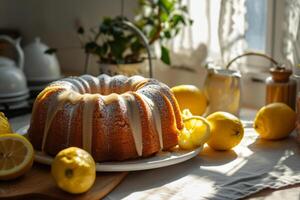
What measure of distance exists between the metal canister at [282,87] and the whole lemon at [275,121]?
104mm

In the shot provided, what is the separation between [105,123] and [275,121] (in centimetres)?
41

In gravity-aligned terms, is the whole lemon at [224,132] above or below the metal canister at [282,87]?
below

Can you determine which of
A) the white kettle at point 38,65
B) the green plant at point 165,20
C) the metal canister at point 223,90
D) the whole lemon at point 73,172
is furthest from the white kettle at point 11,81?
the whole lemon at point 73,172

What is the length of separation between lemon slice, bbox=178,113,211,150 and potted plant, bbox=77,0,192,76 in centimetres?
51

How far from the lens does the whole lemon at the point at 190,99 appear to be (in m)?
1.33

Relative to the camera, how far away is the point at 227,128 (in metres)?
1.13

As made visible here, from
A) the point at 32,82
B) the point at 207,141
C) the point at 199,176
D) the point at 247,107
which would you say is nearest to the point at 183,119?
the point at 207,141

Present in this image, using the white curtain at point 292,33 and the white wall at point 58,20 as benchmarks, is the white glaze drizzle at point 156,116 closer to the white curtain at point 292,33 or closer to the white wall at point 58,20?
the white curtain at point 292,33

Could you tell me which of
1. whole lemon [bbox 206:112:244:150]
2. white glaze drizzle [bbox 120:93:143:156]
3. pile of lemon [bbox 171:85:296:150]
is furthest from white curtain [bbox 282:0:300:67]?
white glaze drizzle [bbox 120:93:143:156]

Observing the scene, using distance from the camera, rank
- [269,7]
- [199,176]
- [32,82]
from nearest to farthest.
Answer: [199,176]
[269,7]
[32,82]

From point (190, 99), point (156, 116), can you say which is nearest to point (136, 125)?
point (156, 116)

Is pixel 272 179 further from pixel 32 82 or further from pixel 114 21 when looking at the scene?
pixel 32 82

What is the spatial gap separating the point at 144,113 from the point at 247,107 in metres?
0.66

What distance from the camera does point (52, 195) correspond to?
911mm
